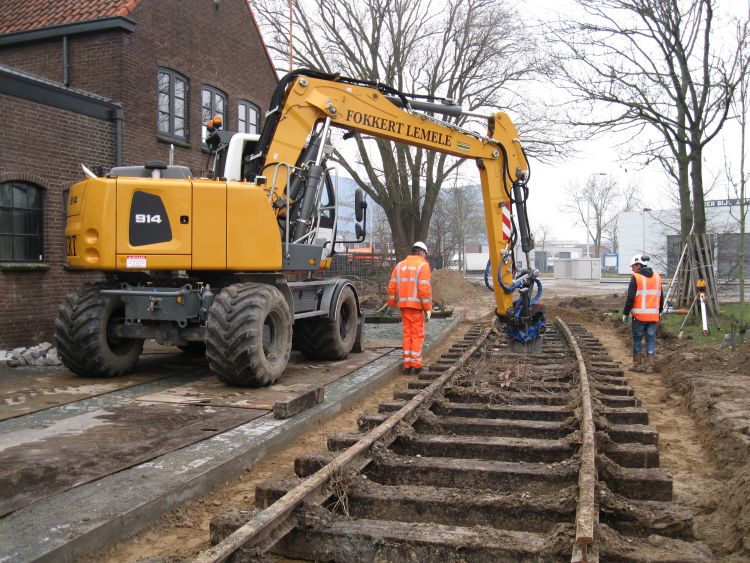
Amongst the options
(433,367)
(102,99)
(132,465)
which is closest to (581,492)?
(132,465)

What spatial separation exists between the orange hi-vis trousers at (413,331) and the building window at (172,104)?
26.3 feet

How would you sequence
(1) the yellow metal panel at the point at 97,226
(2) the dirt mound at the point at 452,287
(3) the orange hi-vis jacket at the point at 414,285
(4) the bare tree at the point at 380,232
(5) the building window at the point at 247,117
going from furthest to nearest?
(4) the bare tree at the point at 380,232
(2) the dirt mound at the point at 452,287
(5) the building window at the point at 247,117
(3) the orange hi-vis jacket at the point at 414,285
(1) the yellow metal panel at the point at 97,226

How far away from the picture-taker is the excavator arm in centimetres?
945

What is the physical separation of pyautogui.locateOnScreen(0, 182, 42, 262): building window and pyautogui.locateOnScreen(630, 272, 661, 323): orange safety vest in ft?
32.3

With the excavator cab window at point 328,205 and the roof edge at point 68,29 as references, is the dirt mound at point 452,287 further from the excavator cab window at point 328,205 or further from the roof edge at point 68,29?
the excavator cab window at point 328,205

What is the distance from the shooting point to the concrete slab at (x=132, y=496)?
3860 millimetres

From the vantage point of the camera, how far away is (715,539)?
13.5ft

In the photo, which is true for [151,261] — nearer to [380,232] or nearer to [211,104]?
[211,104]

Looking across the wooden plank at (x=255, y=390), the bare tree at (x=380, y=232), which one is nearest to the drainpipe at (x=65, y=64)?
the wooden plank at (x=255, y=390)

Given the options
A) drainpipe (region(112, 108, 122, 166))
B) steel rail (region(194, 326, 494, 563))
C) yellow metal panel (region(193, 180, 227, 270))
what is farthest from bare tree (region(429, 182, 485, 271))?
steel rail (region(194, 326, 494, 563))

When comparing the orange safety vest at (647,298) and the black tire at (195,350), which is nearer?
the orange safety vest at (647,298)

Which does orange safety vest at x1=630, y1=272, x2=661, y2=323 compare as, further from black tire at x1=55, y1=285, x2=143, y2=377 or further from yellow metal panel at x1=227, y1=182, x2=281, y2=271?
black tire at x1=55, y1=285, x2=143, y2=377

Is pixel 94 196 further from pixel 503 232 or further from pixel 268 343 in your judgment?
pixel 503 232

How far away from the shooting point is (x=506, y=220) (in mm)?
10750
